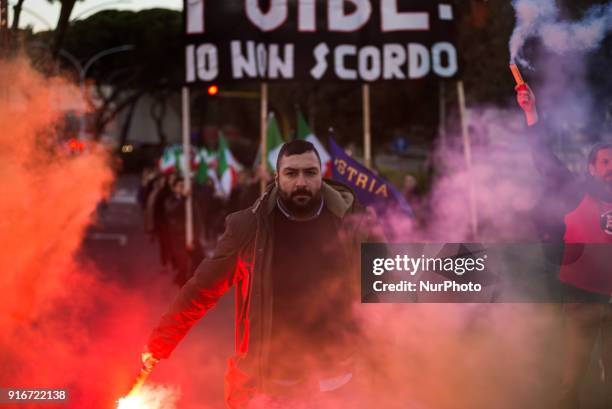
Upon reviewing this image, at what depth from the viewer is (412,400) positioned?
19.7ft

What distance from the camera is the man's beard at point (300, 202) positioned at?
13.1 feet

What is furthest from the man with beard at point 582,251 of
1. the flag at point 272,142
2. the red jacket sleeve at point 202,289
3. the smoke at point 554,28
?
the flag at point 272,142

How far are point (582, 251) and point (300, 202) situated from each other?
2.13 m

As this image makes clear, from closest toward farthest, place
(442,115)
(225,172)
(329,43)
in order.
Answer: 1. (329,43)
2. (225,172)
3. (442,115)

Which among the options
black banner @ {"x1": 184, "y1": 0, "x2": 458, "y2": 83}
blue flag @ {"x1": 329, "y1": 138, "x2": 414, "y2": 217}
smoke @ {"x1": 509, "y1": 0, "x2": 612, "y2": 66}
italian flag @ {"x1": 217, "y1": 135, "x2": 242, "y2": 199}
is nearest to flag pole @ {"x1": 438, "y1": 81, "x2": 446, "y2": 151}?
italian flag @ {"x1": 217, "y1": 135, "x2": 242, "y2": 199}

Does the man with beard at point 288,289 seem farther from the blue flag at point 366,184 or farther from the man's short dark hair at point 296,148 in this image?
the blue flag at point 366,184

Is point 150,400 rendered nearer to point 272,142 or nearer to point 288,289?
point 288,289

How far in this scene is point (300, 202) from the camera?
157 inches

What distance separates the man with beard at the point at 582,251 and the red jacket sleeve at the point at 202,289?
2.15 m

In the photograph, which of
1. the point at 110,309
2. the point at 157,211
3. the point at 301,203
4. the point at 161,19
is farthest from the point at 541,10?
the point at 161,19

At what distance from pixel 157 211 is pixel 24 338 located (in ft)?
21.1

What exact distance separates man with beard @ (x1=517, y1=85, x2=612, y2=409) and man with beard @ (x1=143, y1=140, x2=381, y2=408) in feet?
6.13

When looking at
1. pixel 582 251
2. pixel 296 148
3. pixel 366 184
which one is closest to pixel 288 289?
pixel 296 148

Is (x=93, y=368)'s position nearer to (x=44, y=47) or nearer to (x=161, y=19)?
(x=44, y=47)
